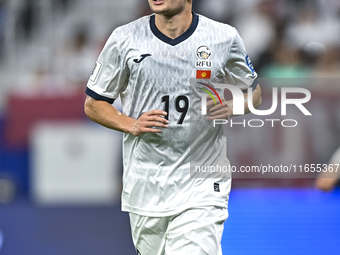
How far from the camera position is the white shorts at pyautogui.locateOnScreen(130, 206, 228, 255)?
3.37 metres

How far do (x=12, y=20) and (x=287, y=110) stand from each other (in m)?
6.86

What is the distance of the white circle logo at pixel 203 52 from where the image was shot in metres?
3.54

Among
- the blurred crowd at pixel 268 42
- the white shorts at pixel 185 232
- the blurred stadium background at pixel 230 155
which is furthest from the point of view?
the blurred crowd at pixel 268 42

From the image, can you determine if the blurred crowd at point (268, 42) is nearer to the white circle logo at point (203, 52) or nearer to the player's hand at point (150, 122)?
the white circle logo at point (203, 52)

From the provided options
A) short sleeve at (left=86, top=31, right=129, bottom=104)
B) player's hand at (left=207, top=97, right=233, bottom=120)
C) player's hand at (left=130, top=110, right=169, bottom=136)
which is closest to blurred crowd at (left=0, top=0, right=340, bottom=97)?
player's hand at (left=207, top=97, right=233, bottom=120)

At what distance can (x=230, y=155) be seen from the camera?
25.6 feet

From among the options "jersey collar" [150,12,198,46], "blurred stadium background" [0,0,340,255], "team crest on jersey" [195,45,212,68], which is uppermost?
"jersey collar" [150,12,198,46]

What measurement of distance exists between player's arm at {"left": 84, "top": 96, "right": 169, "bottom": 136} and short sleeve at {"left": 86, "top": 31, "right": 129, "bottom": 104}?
60 millimetres

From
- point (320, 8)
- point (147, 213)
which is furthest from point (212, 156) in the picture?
point (320, 8)

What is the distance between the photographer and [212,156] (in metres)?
3.64

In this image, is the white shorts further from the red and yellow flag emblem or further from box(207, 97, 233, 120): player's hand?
the red and yellow flag emblem

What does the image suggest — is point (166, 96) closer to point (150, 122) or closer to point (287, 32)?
point (150, 122)

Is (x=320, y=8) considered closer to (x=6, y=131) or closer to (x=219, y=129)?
(x=6, y=131)

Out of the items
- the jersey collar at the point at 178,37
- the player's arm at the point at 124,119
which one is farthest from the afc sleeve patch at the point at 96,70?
the jersey collar at the point at 178,37
